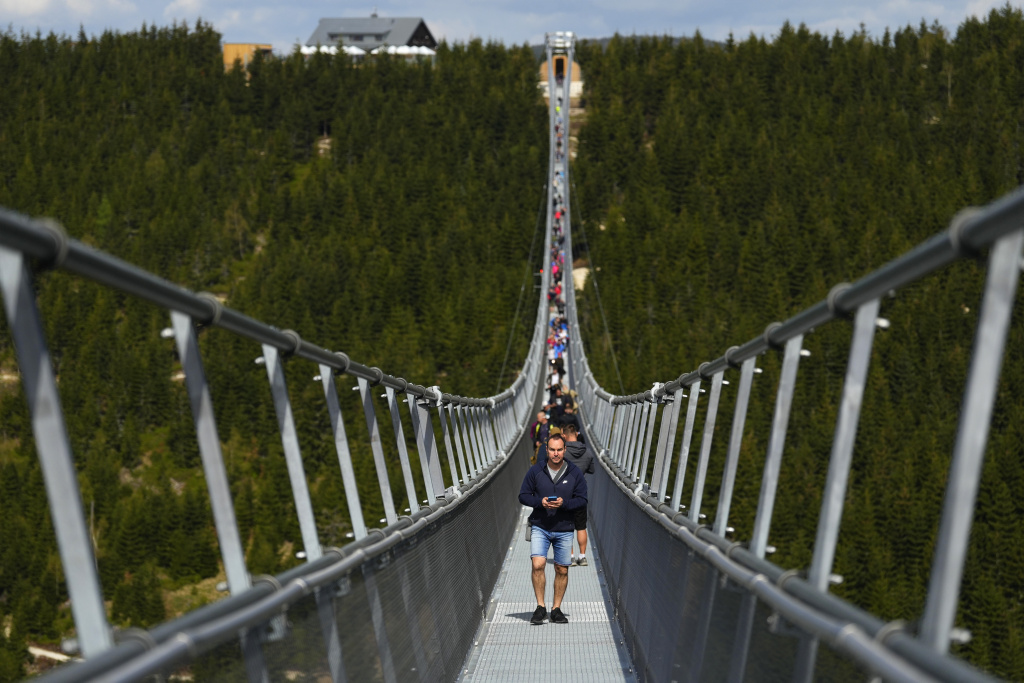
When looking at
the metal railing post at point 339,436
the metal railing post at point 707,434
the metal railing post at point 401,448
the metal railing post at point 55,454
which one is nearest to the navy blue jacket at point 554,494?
the metal railing post at point 401,448

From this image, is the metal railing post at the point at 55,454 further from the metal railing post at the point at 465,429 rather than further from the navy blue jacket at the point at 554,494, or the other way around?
the metal railing post at the point at 465,429

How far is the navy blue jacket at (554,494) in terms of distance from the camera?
7535mm

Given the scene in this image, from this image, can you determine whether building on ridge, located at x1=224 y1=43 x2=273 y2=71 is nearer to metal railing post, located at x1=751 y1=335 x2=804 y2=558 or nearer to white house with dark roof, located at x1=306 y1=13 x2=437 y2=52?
white house with dark roof, located at x1=306 y1=13 x2=437 y2=52

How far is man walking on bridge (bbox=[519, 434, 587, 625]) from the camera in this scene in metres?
7.52

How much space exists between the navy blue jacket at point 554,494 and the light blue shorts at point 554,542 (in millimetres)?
31

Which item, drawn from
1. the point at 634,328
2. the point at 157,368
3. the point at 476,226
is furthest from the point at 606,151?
the point at 157,368

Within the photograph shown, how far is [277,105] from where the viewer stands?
13900 centimetres

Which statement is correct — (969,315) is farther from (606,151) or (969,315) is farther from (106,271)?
(106,271)

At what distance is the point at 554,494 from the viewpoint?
297 inches

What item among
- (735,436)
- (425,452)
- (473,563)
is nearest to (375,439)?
(735,436)

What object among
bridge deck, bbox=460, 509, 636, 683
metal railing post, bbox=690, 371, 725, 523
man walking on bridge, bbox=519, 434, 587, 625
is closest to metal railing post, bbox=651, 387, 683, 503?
man walking on bridge, bbox=519, 434, 587, 625

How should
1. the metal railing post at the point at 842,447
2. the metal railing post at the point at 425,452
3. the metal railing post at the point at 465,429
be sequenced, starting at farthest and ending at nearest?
the metal railing post at the point at 465,429, the metal railing post at the point at 425,452, the metal railing post at the point at 842,447

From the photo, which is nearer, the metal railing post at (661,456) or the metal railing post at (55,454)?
the metal railing post at (55,454)

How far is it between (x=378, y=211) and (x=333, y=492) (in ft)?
166
